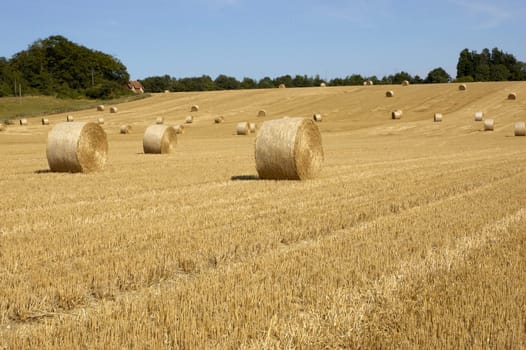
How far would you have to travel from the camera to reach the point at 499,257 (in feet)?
19.0

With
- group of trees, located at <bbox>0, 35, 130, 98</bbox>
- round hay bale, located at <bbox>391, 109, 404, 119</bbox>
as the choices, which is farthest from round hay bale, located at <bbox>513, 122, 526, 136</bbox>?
group of trees, located at <bbox>0, 35, 130, 98</bbox>

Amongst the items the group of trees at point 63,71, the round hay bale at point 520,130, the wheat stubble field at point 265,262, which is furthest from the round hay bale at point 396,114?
the group of trees at point 63,71

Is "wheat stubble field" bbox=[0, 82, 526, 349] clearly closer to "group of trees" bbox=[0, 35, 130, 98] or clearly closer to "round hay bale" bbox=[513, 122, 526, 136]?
"round hay bale" bbox=[513, 122, 526, 136]

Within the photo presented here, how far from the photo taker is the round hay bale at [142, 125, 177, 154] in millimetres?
22906

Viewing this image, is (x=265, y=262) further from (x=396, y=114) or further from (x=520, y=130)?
(x=396, y=114)

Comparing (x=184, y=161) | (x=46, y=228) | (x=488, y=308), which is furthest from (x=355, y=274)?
(x=184, y=161)

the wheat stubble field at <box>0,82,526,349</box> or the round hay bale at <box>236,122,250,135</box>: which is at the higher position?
the round hay bale at <box>236,122,250,135</box>

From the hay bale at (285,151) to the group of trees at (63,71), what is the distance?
65.5 meters

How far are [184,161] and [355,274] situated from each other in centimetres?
1442

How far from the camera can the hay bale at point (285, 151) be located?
13.2 m

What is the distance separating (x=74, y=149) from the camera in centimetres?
1533

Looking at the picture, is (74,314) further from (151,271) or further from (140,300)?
(151,271)

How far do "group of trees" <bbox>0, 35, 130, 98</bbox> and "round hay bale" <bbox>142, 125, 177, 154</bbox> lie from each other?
180 feet

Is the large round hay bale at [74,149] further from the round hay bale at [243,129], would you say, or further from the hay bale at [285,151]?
the round hay bale at [243,129]
